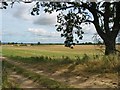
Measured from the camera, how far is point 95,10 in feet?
69.1

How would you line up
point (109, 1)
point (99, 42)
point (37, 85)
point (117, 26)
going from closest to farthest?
point (37, 85), point (99, 42), point (109, 1), point (117, 26)

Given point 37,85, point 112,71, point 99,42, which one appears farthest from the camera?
point 99,42

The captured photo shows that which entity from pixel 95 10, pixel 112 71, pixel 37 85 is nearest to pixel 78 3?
pixel 95 10

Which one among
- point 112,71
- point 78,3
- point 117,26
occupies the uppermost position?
point 78,3

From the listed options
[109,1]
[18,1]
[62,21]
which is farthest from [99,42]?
[18,1]

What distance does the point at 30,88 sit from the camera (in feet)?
35.8

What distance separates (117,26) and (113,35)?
25.9 inches

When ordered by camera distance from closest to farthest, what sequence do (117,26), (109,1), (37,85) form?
(37,85)
(109,1)
(117,26)

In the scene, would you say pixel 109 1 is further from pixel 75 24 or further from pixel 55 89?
pixel 55 89

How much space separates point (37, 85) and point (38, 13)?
1089 cm

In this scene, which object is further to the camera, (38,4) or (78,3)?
(38,4)

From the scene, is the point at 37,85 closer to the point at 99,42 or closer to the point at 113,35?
the point at 99,42

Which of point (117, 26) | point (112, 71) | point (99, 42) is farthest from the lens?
point (117, 26)

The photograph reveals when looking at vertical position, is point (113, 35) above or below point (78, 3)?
below
